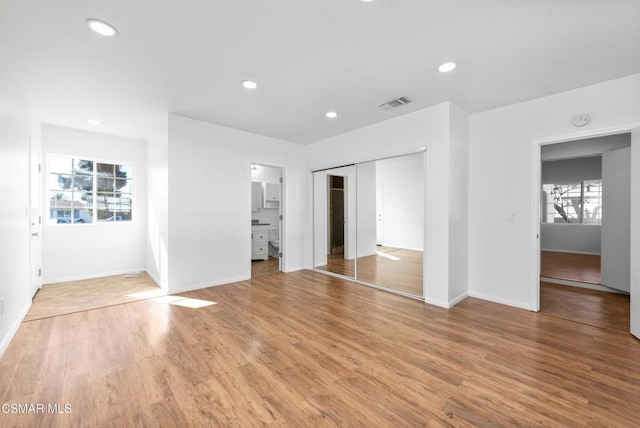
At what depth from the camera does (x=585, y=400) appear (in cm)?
176

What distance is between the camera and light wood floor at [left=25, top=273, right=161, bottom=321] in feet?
11.1

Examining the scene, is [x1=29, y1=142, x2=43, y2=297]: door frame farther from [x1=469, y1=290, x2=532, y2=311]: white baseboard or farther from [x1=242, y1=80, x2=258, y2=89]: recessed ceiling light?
[x1=469, y1=290, x2=532, y2=311]: white baseboard

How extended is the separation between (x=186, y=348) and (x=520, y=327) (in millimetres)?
3416

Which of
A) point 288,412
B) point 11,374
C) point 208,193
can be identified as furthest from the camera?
point 208,193

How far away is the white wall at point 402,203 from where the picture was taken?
5.35 metres

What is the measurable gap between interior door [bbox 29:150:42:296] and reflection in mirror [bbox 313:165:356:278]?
4.43m

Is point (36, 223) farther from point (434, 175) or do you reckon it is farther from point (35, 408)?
point (434, 175)

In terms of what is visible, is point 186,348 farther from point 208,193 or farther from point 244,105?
point 244,105

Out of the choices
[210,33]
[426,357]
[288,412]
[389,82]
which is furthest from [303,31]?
[426,357]

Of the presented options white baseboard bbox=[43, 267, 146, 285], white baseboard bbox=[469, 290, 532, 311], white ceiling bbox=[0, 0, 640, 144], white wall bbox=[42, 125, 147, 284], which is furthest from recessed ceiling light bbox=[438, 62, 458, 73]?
white baseboard bbox=[43, 267, 146, 285]

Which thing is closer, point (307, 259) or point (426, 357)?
point (426, 357)

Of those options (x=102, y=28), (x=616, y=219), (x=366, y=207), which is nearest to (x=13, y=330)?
(x=102, y=28)

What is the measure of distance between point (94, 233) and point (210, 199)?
2525 millimetres

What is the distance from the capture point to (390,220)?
6.32 m
